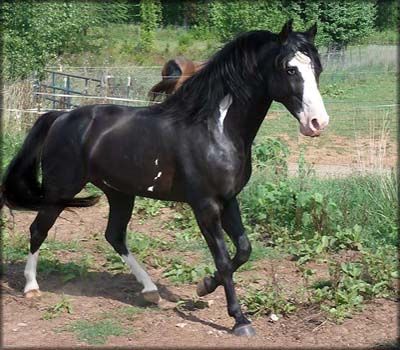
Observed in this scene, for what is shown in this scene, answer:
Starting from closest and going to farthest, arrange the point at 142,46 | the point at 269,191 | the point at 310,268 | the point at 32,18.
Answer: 1. the point at 310,268
2. the point at 269,191
3. the point at 32,18
4. the point at 142,46

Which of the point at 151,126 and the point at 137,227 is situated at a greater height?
the point at 151,126

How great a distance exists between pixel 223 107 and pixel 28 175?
6.25ft

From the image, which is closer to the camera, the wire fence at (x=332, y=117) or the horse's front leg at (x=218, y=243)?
the horse's front leg at (x=218, y=243)

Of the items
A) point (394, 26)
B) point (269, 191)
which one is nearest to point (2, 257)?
point (269, 191)

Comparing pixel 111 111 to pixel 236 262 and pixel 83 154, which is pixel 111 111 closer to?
pixel 83 154

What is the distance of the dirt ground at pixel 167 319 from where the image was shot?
14.7 ft

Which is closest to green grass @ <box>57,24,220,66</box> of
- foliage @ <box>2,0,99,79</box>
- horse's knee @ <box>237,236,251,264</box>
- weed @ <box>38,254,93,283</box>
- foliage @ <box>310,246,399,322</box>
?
foliage @ <box>2,0,99,79</box>

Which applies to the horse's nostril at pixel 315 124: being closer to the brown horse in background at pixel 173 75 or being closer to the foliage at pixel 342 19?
the brown horse in background at pixel 173 75

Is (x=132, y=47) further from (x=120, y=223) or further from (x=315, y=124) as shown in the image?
(x=315, y=124)

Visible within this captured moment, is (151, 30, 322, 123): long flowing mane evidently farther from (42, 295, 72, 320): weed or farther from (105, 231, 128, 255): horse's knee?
(42, 295, 72, 320): weed

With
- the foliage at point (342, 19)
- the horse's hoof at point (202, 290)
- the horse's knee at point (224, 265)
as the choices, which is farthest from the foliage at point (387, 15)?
the horse's knee at point (224, 265)

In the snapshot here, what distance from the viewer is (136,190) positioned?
16.9ft

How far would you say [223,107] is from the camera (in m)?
4.81

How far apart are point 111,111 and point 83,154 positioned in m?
0.40
